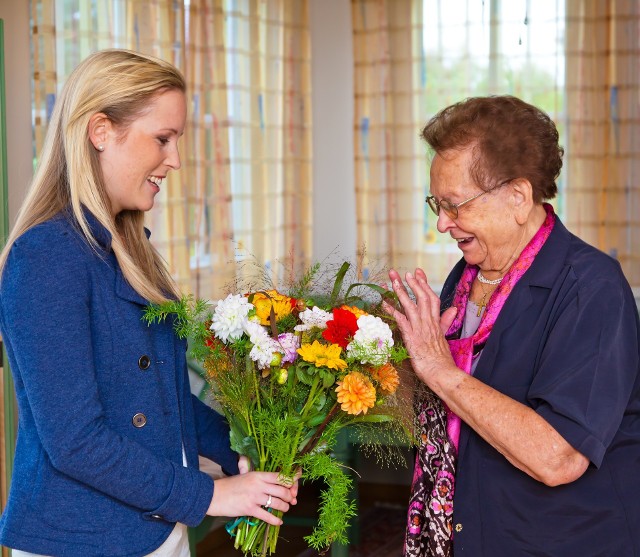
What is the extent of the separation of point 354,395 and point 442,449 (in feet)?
1.57

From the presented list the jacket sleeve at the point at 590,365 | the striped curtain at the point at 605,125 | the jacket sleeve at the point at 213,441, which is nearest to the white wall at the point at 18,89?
the jacket sleeve at the point at 213,441

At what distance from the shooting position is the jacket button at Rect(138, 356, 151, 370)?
1.50 metres

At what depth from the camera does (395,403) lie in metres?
1.64

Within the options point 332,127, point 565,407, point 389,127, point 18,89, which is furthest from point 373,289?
point 332,127

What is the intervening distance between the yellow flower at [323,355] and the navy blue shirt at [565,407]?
40 centimetres

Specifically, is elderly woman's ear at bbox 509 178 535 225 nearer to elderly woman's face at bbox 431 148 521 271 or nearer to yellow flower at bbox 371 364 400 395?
elderly woman's face at bbox 431 148 521 271

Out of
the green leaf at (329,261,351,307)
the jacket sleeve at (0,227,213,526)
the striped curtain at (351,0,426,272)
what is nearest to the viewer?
the jacket sleeve at (0,227,213,526)

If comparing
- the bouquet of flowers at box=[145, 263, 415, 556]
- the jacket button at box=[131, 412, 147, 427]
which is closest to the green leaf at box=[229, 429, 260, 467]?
the bouquet of flowers at box=[145, 263, 415, 556]

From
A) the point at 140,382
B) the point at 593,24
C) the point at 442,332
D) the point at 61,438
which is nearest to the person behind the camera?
the point at 61,438

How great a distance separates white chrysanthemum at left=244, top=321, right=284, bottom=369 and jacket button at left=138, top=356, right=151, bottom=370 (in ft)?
0.61

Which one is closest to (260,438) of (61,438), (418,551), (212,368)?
(212,368)

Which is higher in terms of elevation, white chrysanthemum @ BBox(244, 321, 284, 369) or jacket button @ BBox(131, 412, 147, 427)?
white chrysanthemum @ BBox(244, 321, 284, 369)

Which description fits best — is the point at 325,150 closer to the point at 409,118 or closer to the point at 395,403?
the point at 409,118

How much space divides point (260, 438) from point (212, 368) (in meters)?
0.16
